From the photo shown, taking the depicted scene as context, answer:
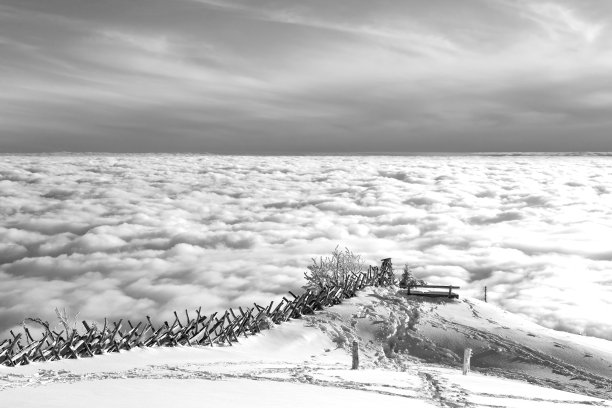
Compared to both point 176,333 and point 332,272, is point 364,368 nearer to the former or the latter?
point 176,333

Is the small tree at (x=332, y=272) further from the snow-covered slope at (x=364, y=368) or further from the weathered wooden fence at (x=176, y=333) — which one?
the snow-covered slope at (x=364, y=368)

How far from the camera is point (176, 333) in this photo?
17.3 meters

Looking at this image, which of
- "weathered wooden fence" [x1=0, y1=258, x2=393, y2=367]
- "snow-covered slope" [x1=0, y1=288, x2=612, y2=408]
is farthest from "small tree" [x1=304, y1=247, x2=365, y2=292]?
"snow-covered slope" [x1=0, y1=288, x2=612, y2=408]

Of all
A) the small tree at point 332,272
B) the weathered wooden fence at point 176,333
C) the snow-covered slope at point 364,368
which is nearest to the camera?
the snow-covered slope at point 364,368

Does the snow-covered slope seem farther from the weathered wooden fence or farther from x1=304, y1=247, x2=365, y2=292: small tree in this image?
x1=304, y1=247, x2=365, y2=292: small tree

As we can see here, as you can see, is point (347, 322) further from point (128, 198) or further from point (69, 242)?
point (128, 198)

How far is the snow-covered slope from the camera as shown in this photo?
37.7ft

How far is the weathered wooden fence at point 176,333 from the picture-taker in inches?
567

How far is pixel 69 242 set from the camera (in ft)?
167

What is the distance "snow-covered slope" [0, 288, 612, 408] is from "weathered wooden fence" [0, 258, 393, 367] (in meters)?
0.37

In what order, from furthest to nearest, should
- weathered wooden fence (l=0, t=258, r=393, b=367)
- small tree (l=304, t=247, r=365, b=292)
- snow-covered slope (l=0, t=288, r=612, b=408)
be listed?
small tree (l=304, t=247, r=365, b=292)
weathered wooden fence (l=0, t=258, r=393, b=367)
snow-covered slope (l=0, t=288, r=612, b=408)

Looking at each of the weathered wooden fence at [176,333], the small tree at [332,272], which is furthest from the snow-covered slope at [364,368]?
the small tree at [332,272]

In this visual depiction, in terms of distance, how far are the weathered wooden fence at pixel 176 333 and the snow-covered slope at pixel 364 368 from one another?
369 mm

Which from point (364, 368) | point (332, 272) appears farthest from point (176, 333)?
point (332, 272)
